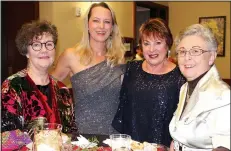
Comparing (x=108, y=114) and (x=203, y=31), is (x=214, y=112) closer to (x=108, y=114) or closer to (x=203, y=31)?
(x=203, y=31)

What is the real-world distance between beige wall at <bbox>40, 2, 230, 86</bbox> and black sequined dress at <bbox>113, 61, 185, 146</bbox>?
2.23 m

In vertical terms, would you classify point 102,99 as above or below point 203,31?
below

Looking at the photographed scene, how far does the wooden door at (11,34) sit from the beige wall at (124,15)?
438 millimetres

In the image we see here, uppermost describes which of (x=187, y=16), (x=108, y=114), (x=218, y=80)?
(x=187, y=16)

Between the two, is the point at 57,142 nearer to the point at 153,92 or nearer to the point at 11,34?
the point at 153,92

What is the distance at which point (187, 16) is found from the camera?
7.81 m

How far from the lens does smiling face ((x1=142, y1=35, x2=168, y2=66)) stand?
7.74 feet

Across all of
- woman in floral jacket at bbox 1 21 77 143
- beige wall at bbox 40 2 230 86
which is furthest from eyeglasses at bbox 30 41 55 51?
beige wall at bbox 40 2 230 86

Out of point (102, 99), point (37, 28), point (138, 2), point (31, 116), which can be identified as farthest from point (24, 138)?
point (138, 2)

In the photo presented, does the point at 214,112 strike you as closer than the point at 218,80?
Yes

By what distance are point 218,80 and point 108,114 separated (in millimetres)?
1155

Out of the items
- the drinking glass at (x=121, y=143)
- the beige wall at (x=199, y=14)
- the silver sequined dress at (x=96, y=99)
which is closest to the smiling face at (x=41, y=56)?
the silver sequined dress at (x=96, y=99)

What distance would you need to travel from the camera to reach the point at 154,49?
2369 mm

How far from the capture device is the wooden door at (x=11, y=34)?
4641 mm
